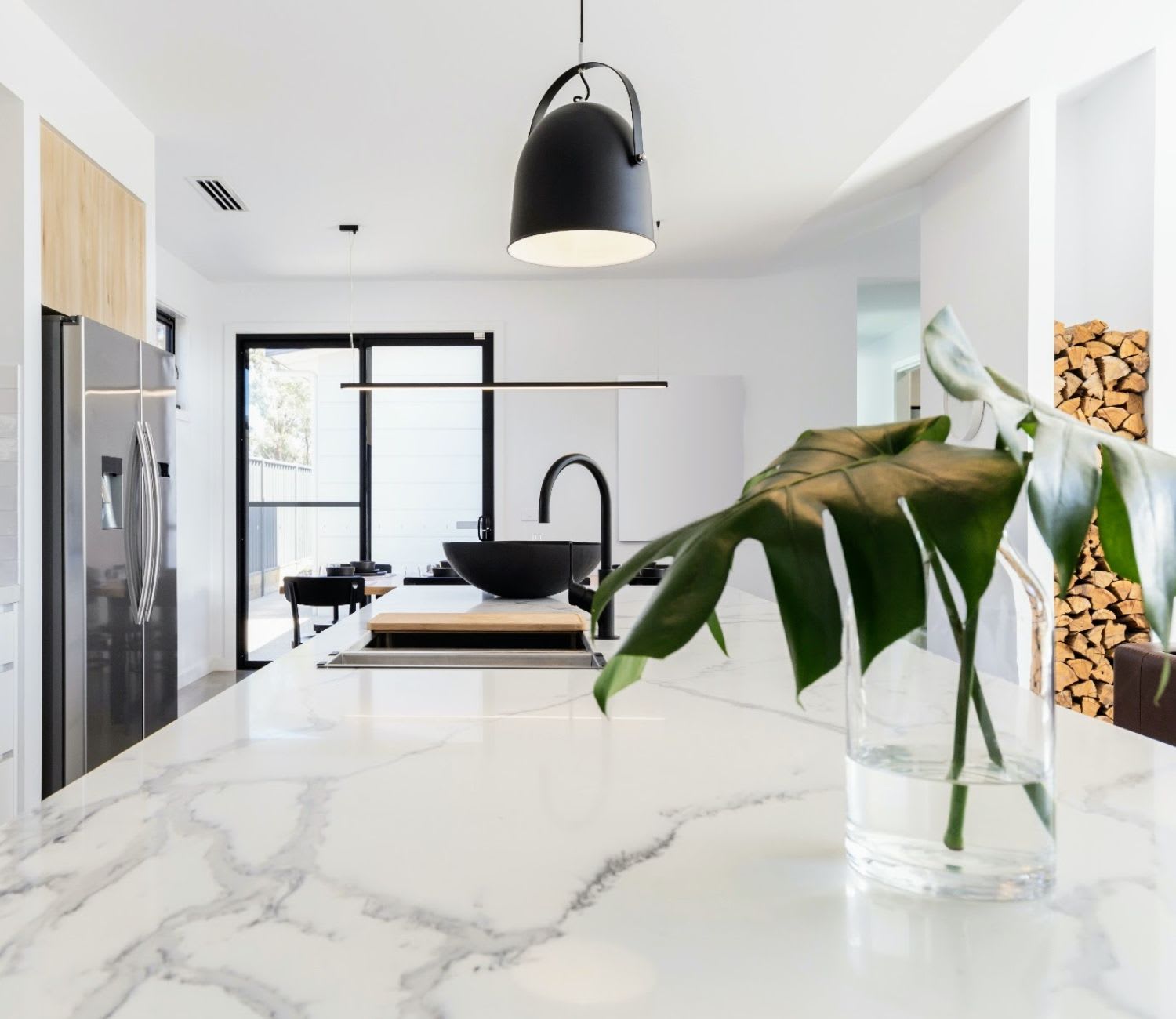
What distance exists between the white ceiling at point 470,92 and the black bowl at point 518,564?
5.73 ft

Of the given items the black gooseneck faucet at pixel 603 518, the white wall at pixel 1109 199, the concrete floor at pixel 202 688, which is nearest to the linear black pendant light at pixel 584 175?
the black gooseneck faucet at pixel 603 518

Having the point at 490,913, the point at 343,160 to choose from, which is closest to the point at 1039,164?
the point at 343,160

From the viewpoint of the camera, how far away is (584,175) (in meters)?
1.56

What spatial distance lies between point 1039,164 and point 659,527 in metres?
3.22

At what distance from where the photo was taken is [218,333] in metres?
5.93

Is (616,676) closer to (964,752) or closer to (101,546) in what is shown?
(964,752)

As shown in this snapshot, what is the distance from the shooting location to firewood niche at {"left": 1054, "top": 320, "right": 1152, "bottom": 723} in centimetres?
363

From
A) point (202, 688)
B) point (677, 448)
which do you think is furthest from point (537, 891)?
point (677, 448)

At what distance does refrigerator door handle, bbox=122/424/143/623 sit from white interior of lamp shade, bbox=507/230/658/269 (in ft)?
5.96

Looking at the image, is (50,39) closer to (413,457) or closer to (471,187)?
(471,187)

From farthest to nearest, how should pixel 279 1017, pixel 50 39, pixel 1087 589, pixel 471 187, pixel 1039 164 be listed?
pixel 471 187
pixel 1087 589
pixel 1039 164
pixel 50 39
pixel 279 1017

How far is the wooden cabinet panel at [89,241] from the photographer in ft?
9.31

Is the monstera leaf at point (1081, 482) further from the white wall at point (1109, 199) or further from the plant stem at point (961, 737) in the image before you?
the white wall at point (1109, 199)

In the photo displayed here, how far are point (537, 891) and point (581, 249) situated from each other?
5.41 feet
